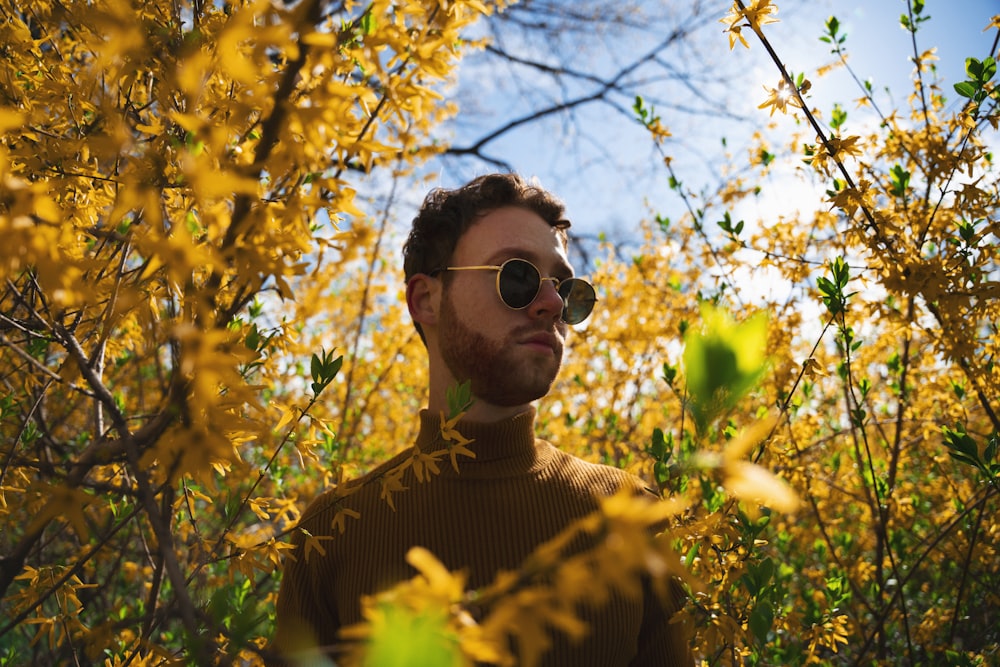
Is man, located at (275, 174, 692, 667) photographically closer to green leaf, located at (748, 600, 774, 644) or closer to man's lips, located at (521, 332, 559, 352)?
man's lips, located at (521, 332, 559, 352)

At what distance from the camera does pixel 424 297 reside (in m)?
2.08

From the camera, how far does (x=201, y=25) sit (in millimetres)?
1310

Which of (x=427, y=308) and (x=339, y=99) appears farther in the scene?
(x=427, y=308)

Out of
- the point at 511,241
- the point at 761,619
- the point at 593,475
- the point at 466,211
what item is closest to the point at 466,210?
the point at 466,211

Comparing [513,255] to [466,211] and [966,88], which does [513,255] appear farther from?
[966,88]

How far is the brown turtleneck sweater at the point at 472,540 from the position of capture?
5.06 feet

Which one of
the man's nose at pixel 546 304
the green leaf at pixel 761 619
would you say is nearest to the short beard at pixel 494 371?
the man's nose at pixel 546 304

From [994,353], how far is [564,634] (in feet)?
4.79

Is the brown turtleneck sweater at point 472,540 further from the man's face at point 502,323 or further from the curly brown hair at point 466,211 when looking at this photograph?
the curly brown hair at point 466,211

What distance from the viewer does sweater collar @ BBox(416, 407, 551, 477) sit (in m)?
1.79

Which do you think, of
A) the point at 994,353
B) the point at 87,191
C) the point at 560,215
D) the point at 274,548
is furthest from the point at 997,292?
the point at 87,191

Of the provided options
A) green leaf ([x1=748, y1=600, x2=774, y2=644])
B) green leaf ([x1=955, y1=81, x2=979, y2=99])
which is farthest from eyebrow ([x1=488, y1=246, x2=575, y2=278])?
green leaf ([x1=955, y1=81, x2=979, y2=99])

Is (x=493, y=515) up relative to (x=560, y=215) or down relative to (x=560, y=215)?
down

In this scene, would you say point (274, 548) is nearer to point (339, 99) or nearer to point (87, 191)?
point (87, 191)
